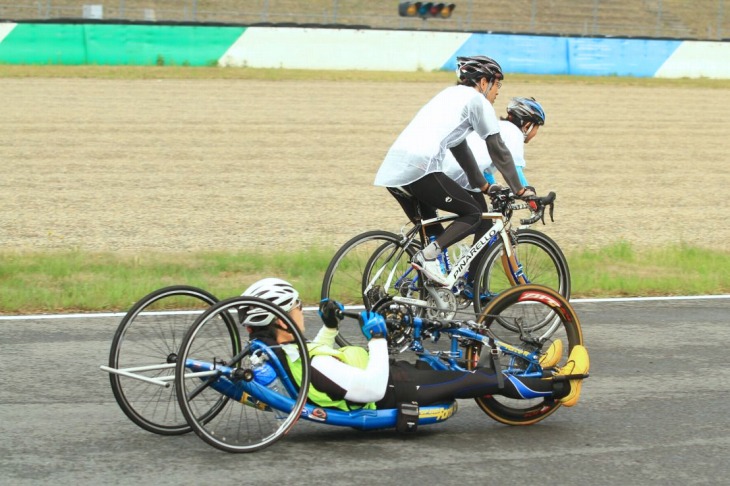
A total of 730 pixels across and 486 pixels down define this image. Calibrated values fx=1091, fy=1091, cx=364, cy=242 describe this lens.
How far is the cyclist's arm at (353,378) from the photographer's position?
543cm

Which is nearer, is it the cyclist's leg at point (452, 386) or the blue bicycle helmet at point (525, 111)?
the cyclist's leg at point (452, 386)

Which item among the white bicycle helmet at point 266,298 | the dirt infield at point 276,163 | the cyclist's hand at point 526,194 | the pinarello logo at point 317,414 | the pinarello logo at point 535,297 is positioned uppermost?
the cyclist's hand at point 526,194

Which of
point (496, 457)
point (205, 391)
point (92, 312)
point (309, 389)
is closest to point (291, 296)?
point (309, 389)

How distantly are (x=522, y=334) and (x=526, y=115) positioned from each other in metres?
2.75

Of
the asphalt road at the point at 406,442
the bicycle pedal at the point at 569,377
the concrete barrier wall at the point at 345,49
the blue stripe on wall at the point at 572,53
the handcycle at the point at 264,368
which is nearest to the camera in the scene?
the asphalt road at the point at 406,442

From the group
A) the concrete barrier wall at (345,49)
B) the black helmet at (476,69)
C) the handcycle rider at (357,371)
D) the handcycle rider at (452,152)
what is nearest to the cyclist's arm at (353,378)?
the handcycle rider at (357,371)

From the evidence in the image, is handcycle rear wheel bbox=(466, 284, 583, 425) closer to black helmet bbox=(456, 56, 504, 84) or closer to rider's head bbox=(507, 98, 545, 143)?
black helmet bbox=(456, 56, 504, 84)

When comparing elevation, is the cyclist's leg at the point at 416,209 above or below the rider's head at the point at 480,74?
below

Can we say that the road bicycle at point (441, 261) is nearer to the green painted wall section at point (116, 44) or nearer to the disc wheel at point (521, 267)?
the disc wheel at point (521, 267)

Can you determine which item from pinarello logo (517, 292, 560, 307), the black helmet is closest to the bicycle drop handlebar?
the black helmet

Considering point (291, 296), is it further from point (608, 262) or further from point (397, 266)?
point (608, 262)

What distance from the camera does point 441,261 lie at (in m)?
7.93

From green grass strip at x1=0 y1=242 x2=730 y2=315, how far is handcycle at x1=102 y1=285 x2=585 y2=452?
8.19 ft

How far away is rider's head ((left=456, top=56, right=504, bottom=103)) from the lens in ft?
25.5
